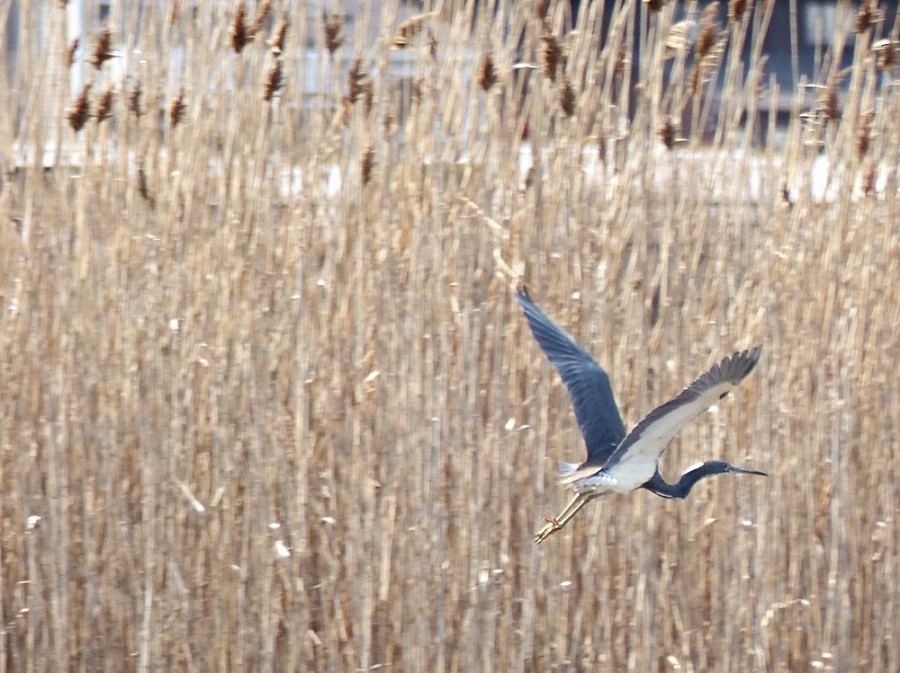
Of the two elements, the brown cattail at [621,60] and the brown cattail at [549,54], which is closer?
the brown cattail at [549,54]

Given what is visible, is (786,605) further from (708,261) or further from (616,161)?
(616,161)

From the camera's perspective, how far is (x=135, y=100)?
238 centimetres

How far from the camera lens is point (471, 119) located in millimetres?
2527

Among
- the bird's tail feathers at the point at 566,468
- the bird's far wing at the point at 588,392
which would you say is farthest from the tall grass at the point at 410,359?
the bird's far wing at the point at 588,392

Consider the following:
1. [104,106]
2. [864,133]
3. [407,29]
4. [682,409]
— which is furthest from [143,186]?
[864,133]

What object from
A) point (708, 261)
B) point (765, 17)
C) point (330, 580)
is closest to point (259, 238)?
point (330, 580)

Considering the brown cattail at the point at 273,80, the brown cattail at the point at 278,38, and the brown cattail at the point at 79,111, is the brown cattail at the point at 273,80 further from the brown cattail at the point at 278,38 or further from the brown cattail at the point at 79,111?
the brown cattail at the point at 79,111

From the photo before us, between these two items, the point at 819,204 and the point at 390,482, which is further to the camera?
the point at 819,204

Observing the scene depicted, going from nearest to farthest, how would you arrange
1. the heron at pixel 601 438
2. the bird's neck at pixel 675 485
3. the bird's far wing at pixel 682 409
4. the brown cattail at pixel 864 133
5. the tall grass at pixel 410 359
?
the bird's far wing at pixel 682 409 → the heron at pixel 601 438 → the bird's neck at pixel 675 485 → the tall grass at pixel 410 359 → the brown cattail at pixel 864 133

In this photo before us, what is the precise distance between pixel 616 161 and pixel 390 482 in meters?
0.71

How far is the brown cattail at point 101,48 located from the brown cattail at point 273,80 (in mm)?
266

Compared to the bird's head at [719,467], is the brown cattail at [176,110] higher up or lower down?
higher up

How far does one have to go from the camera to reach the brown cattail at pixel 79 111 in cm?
229

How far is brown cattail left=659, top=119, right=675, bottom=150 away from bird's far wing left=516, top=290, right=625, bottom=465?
44 centimetres
